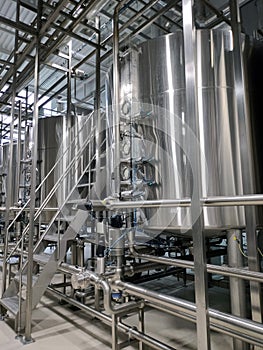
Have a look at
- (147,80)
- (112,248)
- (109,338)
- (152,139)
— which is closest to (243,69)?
(147,80)

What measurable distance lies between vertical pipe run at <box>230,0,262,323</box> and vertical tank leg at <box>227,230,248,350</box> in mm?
67

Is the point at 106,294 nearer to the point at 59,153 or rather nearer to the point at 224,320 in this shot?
the point at 224,320

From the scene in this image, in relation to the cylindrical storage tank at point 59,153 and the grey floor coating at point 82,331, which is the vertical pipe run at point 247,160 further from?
the cylindrical storage tank at point 59,153

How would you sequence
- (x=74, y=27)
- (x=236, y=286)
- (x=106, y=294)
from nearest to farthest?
(x=106, y=294) < (x=236, y=286) < (x=74, y=27)

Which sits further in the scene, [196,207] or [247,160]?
[247,160]

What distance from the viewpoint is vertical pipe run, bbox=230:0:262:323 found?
1.76m

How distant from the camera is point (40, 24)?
8.97 feet

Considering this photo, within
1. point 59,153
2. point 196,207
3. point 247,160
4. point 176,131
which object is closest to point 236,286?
point 247,160

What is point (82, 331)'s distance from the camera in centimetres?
237

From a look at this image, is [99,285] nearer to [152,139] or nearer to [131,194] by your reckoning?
[131,194]

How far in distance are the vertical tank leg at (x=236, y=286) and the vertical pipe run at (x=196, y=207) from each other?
86cm

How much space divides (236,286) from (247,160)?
0.87 meters

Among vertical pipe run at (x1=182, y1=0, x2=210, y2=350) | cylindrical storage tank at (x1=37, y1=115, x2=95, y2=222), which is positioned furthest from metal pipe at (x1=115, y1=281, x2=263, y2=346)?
cylindrical storage tank at (x1=37, y1=115, x2=95, y2=222)

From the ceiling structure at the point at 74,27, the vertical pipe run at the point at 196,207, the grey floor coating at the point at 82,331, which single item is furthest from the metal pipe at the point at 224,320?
the ceiling structure at the point at 74,27
